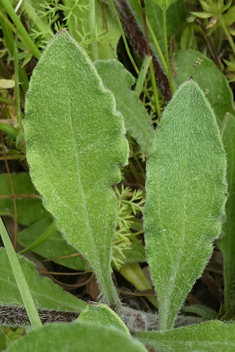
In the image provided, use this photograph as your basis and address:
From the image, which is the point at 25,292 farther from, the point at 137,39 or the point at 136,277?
the point at 137,39

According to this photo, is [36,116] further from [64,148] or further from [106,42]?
[106,42]

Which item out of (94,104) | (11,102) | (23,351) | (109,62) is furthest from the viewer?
Answer: (11,102)

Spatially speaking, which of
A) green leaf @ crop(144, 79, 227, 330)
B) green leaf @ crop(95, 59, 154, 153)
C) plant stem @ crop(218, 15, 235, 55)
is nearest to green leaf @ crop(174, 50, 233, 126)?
plant stem @ crop(218, 15, 235, 55)

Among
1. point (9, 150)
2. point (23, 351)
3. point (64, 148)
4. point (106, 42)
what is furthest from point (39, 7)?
point (23, 351)

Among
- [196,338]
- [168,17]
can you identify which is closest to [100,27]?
[168,17]

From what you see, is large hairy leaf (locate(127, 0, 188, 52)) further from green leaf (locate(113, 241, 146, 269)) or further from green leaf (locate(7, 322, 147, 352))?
green leaf (locate(7, 322, 147, 352))

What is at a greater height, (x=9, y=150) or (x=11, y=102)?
(x=11, y=102)

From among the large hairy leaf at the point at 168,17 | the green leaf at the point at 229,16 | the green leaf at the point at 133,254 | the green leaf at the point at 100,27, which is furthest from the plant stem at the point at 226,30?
the green leaf at the point at 133,254
